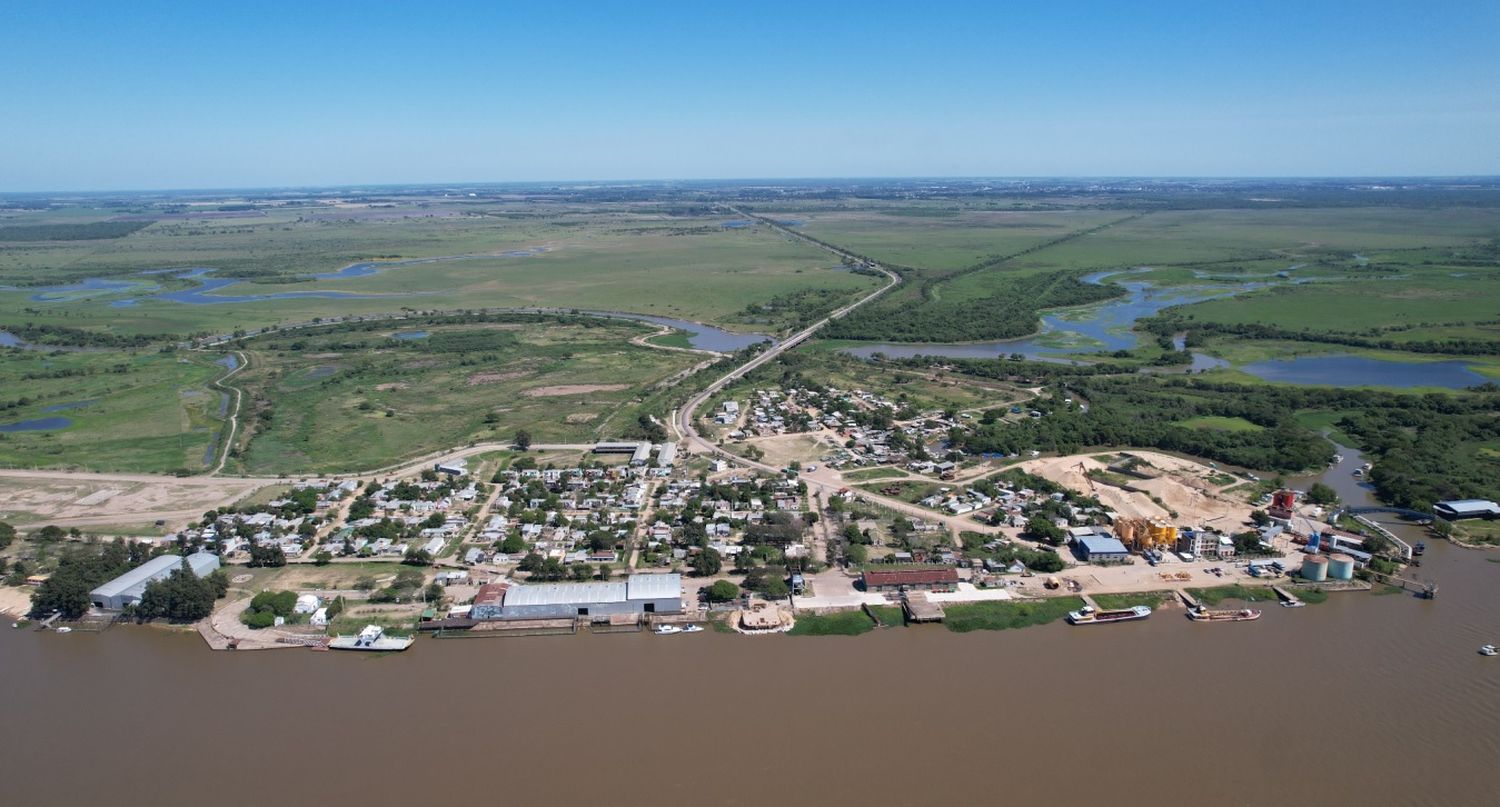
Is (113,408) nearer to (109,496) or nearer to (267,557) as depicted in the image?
(109,496)

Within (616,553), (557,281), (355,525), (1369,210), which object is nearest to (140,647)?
(355,525)

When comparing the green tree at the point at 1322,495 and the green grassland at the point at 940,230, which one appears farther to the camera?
the green grassland at the point at 940,230

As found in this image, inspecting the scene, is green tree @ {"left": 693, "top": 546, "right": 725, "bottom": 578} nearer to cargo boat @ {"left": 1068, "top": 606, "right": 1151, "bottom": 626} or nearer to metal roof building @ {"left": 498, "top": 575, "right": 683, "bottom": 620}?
metal roof building @ {"left": 498, "top": 575, "right": 683, "bottom": 620}

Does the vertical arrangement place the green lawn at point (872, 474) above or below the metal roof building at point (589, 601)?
above

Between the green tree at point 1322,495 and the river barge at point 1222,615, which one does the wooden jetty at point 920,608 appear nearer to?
the river barge at point 1222,615

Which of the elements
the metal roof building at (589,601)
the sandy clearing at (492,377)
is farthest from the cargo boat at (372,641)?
the sandy clearing at (492,377)

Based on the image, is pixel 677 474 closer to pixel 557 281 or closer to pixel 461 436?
pixel 461 436

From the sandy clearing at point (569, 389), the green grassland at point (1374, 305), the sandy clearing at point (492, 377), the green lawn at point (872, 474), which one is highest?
the green grassland at point (1374, 305)

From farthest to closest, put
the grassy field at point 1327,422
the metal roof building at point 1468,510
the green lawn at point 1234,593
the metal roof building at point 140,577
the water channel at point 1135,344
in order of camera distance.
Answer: the water channel at point 1135,344
the grassy field at point 1327,422
the metal roof building at point 1468,510
the green lawn at point 1234,593
the metal roof building at point 140,577
